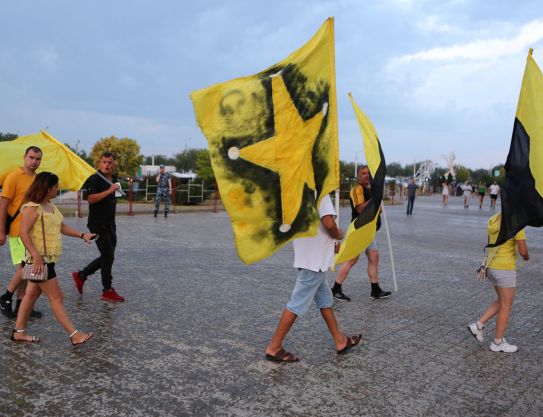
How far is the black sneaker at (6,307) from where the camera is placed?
540cm

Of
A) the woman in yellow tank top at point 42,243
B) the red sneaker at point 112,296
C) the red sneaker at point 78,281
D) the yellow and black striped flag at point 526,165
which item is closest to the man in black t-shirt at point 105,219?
the red sneaker at point 112,296

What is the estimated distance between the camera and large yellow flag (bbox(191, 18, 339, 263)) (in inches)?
154

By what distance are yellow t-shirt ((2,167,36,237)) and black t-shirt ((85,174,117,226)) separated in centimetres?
80

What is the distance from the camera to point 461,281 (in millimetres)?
7969

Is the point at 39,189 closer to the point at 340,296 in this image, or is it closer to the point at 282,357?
the point at 282,357

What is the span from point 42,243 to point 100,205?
1.70 m

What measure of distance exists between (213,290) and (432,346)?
3.01m

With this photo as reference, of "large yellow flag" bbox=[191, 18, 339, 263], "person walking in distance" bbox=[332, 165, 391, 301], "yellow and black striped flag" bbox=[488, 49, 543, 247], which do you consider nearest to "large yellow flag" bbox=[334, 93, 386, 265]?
"person walking in distance" bbox=[332, 165, 391, 301]

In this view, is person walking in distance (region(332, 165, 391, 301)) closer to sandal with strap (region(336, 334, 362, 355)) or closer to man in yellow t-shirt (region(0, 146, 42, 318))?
sandal with strap (region(336, 334, 362, 355))

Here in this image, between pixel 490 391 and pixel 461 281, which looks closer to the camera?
pixel 490 391

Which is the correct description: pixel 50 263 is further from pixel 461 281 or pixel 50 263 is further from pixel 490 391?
pixel 461 281

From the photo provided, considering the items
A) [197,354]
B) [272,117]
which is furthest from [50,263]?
[272,117]

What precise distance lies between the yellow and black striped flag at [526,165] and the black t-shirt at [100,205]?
4.10 metres

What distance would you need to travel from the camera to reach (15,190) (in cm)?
518
